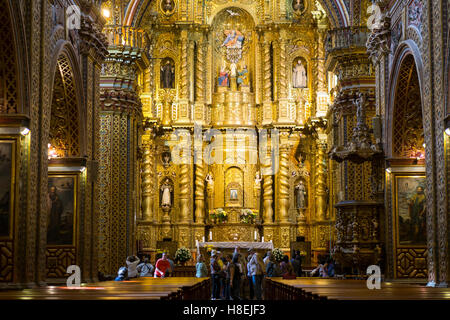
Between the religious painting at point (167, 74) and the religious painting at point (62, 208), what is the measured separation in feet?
57.5

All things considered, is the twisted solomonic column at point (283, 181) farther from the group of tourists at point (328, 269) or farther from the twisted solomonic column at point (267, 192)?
the group of tourists at point (328, 269)

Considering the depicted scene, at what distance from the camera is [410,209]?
17.8 m

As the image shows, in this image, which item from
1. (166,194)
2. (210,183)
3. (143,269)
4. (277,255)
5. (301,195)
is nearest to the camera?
(143,269)

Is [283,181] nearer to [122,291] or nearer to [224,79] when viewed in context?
[224,79]

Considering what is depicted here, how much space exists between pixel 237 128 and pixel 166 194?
14.5 feet

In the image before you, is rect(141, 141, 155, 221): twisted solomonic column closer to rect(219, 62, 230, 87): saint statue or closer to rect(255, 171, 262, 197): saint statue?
rect(255, 171, 262, 197): saint statue

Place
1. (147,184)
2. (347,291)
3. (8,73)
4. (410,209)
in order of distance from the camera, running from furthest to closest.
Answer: (147,184), (410,209), (8,73), (347,291)

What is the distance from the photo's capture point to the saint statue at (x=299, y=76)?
34688mm

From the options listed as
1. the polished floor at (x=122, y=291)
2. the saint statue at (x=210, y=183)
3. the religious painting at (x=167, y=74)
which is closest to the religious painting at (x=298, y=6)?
the religious painting at (x=167, y=74)

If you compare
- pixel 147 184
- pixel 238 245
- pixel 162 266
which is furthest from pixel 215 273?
pixel 147 184

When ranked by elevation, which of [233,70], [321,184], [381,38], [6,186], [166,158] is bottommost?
[6,186]

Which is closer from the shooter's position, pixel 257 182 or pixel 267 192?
pixel 267 192

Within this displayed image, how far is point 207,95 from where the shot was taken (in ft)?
114
